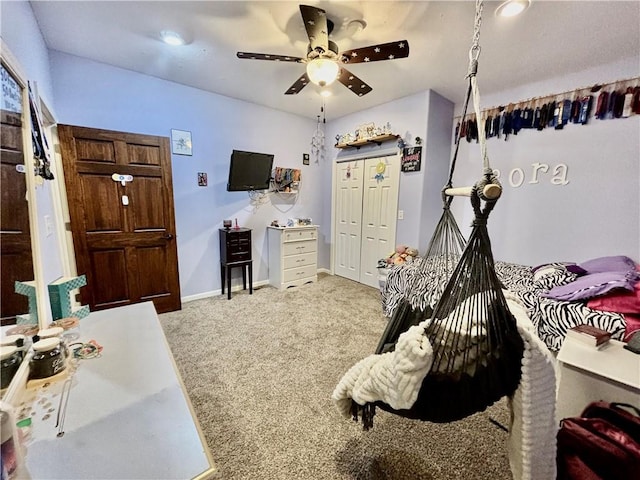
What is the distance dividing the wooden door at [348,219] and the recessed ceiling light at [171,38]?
8.57ft

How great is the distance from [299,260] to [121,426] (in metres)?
3.25

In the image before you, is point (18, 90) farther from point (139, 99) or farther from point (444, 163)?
point (444, 163)

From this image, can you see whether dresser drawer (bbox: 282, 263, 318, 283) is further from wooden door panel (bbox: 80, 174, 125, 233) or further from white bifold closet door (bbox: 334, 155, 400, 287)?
wooden door panel (bbox: 80, 174, 125, 233)

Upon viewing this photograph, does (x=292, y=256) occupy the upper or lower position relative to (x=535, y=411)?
lower

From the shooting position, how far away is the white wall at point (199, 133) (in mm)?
2627

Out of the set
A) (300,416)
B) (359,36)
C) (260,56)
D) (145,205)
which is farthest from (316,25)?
(300,416)

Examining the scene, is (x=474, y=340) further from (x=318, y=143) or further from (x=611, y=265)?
(x=318, y=143)

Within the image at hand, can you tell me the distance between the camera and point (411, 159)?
11.4 ft

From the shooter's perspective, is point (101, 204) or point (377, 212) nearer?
point (101, 204)

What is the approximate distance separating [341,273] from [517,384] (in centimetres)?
372

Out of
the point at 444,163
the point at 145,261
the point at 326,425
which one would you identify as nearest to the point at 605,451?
the point at 326,425

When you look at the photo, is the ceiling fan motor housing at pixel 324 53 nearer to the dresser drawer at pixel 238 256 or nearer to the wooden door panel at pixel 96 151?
the wooden door panel at pixel 96 151

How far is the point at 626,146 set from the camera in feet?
7.98

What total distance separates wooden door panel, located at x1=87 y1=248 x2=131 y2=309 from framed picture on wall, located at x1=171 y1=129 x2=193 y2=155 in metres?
1.31
